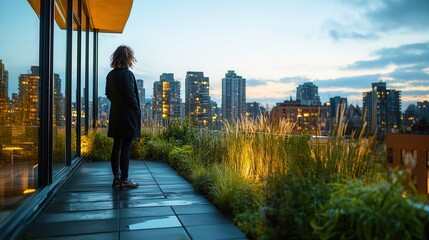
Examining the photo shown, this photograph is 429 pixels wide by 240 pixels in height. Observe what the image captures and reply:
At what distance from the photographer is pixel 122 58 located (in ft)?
12.3

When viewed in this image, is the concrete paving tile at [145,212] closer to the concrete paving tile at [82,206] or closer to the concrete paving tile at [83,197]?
the concrete paving tile at [82,206]

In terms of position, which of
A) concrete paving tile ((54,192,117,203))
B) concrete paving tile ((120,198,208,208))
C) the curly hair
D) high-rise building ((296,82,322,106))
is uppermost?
the curly hair

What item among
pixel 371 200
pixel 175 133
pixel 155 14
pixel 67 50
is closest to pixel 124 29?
pixel 175 133

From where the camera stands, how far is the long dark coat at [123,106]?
11.8ft

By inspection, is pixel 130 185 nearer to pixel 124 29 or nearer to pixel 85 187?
pixel 85 187

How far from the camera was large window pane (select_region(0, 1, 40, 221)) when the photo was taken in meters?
2.33

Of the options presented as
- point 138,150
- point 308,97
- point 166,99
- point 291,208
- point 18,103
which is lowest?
point 138,150

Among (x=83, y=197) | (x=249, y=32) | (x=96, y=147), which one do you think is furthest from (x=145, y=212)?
(x=249, y=32)

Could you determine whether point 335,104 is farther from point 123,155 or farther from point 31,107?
point 31,107

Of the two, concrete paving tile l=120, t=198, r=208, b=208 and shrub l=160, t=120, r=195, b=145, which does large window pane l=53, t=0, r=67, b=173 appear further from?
shrub l=160, t=120, r=195, b=145

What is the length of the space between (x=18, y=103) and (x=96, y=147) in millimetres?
3796

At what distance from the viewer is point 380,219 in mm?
1300

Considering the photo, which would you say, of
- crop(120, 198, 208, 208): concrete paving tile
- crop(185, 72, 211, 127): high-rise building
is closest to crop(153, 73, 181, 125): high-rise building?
crop(185, 72, 211, 127): high-rise building

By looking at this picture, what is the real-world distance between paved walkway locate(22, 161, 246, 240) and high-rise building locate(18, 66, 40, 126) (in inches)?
30.5
